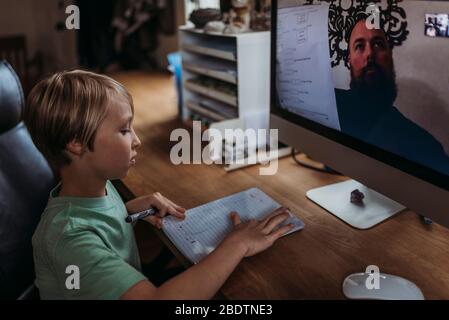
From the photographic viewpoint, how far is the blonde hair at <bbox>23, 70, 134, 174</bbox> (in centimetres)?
78

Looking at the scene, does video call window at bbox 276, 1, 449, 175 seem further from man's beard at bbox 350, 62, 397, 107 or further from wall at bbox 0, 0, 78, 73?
wall at bbox 0, 0, 78, 73

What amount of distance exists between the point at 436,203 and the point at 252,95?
2.32 feet

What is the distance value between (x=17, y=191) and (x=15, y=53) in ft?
8.57

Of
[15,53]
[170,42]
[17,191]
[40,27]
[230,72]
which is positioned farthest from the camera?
[40,27]

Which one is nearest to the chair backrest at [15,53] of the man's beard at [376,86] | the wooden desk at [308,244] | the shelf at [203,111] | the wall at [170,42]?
the wall at [170,42]

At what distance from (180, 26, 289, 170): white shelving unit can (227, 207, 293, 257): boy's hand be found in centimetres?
35

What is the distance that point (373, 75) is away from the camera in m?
0.83

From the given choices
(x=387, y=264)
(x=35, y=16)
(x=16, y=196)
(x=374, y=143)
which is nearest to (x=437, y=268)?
(x=387, y=264)

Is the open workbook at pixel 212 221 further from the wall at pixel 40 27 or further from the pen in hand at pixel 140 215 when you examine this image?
the wall at pixel 40 27

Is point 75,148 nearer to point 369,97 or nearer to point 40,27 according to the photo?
point 369,97

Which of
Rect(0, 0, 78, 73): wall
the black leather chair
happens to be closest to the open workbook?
the black leather chair

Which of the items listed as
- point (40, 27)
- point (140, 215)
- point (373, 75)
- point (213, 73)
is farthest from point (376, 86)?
point (40, 27)

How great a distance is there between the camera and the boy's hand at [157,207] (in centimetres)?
94

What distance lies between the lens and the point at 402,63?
771 millimetres
